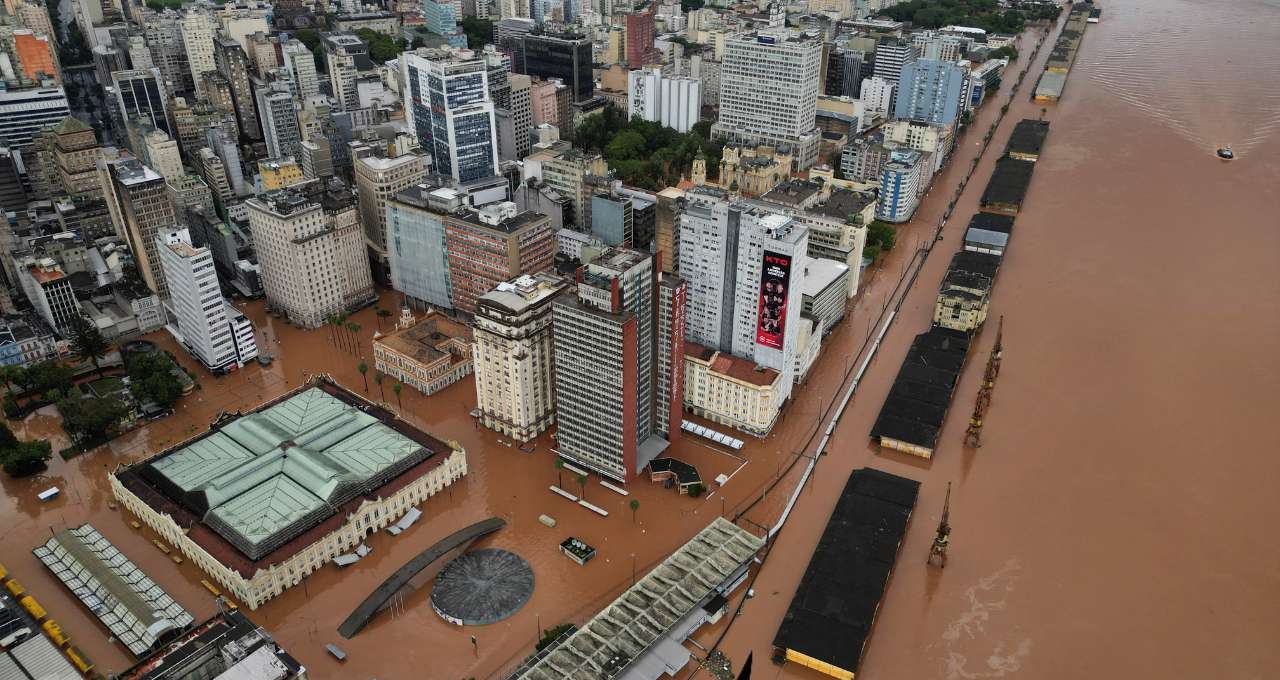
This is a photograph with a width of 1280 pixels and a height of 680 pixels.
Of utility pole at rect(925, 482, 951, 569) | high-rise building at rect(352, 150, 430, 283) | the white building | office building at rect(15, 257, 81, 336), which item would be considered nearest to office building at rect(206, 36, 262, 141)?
high-rise building at rect(352, 150, 430, 283)

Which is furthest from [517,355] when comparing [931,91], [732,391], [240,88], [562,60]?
[931,91]

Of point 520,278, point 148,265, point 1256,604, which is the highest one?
point 520,278

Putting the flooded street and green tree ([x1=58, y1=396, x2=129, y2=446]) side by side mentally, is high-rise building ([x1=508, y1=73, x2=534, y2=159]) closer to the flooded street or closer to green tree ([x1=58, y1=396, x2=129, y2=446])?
the flooded street

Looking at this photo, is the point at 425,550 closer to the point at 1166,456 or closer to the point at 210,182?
the point at 1166,456

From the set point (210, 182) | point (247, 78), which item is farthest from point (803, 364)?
point (247, 78)

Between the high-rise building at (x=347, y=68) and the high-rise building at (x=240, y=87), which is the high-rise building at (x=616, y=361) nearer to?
the high-rise building at (x=347, y=68)

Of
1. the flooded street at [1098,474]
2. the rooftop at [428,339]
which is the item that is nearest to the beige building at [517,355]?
the rooftop at [428,339]

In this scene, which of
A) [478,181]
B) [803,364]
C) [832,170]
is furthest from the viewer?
[832,170]

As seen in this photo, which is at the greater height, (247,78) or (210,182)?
(247,78)
